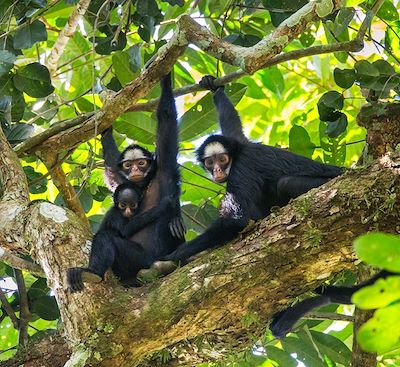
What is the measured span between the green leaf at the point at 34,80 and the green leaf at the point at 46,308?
167 cm

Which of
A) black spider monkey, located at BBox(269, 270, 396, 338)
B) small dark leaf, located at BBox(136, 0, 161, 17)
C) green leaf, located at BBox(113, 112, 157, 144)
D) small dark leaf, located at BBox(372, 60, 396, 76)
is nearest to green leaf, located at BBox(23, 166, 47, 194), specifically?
green leaf, located at BBox(113, 112, 157, 144)

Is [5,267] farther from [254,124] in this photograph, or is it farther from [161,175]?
[254,124]

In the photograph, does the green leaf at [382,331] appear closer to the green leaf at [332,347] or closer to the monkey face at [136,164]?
the green leaf at [332,347]

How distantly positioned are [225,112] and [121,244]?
1.55 m

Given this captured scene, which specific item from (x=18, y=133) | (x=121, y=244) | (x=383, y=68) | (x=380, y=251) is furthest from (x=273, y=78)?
(x=380, y=251)

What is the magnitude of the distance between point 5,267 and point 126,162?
139cm

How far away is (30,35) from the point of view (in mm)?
5223

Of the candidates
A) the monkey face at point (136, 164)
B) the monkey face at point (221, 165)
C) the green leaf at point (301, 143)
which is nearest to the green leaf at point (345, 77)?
the green leaf at point (301, 143)

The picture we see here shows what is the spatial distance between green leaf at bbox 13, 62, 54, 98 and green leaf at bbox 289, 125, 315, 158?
201 centimetres

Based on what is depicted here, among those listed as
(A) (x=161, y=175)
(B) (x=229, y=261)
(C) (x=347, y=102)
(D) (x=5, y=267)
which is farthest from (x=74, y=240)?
(C) (x=347, y=102)

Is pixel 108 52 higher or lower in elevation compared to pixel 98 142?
higher

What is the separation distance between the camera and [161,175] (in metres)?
5.44

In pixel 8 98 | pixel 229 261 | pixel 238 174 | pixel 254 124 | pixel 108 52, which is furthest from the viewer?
pixel 254 124

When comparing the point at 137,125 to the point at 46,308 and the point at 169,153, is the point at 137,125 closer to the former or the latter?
the point at 169,153
